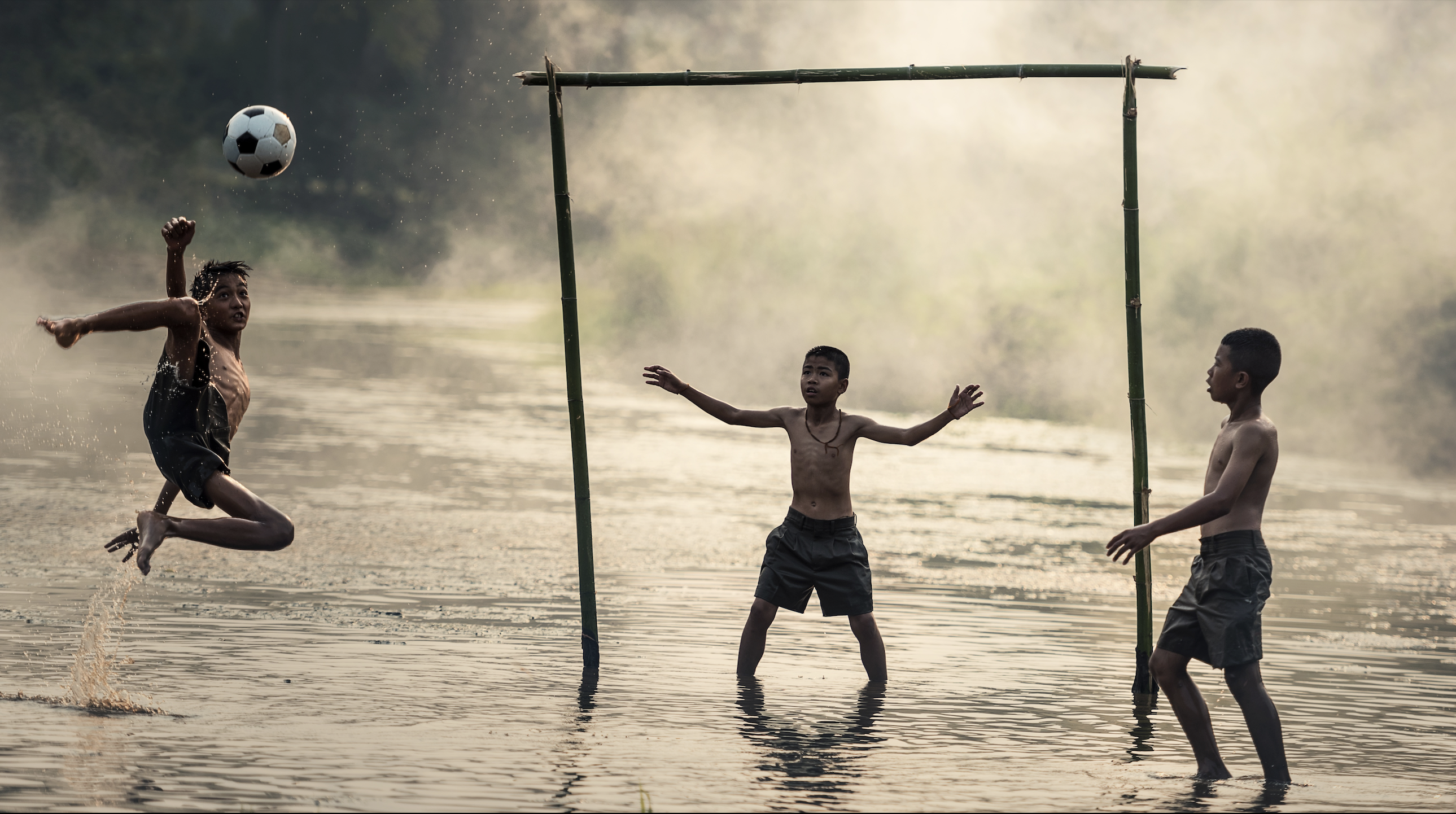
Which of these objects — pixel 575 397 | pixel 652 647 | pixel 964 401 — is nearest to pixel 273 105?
pixel 652 647

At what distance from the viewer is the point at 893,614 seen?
10.5 m

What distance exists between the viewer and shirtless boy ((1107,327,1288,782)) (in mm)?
6277

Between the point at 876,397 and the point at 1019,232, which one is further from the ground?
the point at 1019,232

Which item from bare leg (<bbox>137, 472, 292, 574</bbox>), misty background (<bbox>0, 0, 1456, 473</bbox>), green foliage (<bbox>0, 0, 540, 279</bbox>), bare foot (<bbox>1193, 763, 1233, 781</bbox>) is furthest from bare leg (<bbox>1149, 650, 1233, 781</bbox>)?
green foliage (<bbox>0, 0, 540, 279</bbox>)

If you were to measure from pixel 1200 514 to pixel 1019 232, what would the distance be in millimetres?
37405

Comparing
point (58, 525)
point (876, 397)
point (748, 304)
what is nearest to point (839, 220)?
point (748, 304)

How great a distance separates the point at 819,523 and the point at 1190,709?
2517 mm

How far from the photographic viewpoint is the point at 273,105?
53.1 metres

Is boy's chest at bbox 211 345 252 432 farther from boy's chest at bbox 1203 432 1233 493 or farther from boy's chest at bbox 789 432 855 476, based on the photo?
boy's chest at bbox 1203 432 1233 493

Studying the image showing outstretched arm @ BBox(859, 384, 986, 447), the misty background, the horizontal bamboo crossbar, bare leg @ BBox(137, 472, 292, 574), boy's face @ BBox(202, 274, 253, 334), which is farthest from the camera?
the misty background

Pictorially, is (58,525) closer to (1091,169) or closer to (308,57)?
(1091,169)

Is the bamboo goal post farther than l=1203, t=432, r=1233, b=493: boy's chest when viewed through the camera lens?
Yes

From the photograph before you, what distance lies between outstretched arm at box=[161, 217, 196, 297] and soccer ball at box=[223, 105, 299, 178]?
1280 millimetres

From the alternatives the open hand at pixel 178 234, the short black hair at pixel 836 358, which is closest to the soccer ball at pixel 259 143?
the open hand at pixel 178 234
